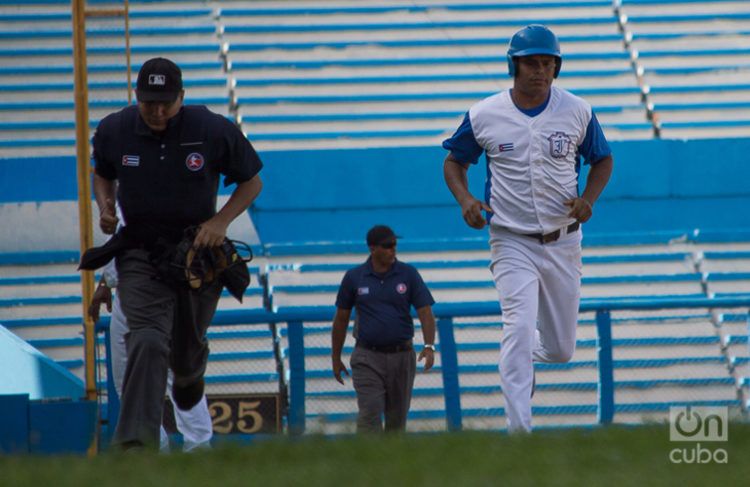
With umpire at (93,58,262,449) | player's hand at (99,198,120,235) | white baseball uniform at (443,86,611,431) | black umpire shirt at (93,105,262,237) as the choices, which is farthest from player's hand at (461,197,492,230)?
player's hand at (99,198,120,235)

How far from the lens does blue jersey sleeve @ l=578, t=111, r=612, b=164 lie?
6758 mm

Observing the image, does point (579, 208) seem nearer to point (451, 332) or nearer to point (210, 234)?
point (210, 234)

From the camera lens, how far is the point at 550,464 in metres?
4.18

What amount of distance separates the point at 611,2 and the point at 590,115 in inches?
408

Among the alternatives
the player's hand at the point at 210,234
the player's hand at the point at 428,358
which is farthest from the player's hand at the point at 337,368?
the player's hand at the point at 210,234

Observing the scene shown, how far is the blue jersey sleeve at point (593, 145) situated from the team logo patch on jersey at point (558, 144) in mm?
196

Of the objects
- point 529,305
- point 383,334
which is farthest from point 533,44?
point 383,334

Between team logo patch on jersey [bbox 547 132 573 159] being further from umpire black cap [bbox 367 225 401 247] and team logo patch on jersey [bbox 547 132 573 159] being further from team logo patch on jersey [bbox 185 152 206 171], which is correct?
umpire black cap [bbox 367 225 401 247]

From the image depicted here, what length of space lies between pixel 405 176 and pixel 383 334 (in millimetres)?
5027

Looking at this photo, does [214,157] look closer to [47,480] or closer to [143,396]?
[143,396]

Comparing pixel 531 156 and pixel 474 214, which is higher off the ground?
pixel 531 156

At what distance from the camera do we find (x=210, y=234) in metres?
6.00

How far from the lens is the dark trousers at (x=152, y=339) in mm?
5703

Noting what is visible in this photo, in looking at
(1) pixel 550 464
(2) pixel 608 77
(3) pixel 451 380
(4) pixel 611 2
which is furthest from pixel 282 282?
(1) pixel 550 464
